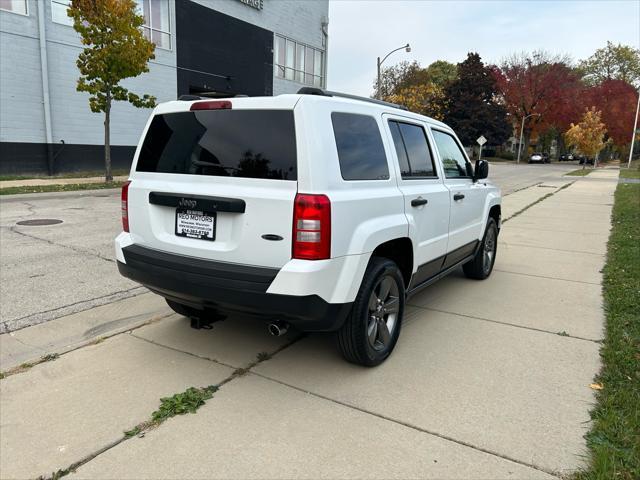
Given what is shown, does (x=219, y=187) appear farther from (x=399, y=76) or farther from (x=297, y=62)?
(x=399, y=76)

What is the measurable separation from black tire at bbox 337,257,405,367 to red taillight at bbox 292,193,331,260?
58cm

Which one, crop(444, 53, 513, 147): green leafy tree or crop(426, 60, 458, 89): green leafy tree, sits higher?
crop(426, 60, 458, 89): green leafy tree

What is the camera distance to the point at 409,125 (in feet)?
14.2

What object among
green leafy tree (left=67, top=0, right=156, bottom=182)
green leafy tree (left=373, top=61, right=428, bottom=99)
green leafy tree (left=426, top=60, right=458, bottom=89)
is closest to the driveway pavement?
green leafy tree (left=67, top=0, right=156, bottom=182)

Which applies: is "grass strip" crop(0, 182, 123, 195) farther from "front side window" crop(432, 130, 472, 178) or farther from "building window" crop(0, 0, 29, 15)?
"front side window" crop(432, 130, 472, 178)

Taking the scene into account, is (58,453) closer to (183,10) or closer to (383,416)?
(383,416)

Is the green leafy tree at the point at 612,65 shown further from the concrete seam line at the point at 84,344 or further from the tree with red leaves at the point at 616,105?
the concrete seam line at the point at 84,344

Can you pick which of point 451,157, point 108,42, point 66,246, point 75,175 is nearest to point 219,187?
point 451,157

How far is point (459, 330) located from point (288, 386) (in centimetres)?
187

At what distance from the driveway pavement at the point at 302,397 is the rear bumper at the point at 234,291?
0.55 metres

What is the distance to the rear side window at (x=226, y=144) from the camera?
3.09 metres

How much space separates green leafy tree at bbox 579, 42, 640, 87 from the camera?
77.3 metres

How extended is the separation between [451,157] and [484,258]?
5.55 feet

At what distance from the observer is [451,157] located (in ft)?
17.0
